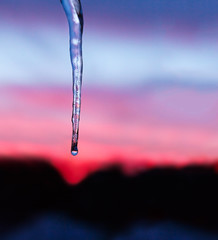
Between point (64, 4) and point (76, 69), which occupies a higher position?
point (64, 4)

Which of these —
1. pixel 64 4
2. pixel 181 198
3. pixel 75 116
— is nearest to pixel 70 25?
pixel 64 4

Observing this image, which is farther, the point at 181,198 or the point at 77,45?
the point at 181,198

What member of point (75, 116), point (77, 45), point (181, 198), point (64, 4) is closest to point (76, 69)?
Answer: point (77, 45)

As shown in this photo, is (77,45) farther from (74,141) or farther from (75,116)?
(74,141)

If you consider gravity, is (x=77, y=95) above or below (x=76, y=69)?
below

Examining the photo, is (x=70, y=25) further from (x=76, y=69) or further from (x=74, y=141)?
(x=74, y=141)

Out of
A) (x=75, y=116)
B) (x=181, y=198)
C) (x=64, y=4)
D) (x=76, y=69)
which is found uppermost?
(x=64, y=4)
